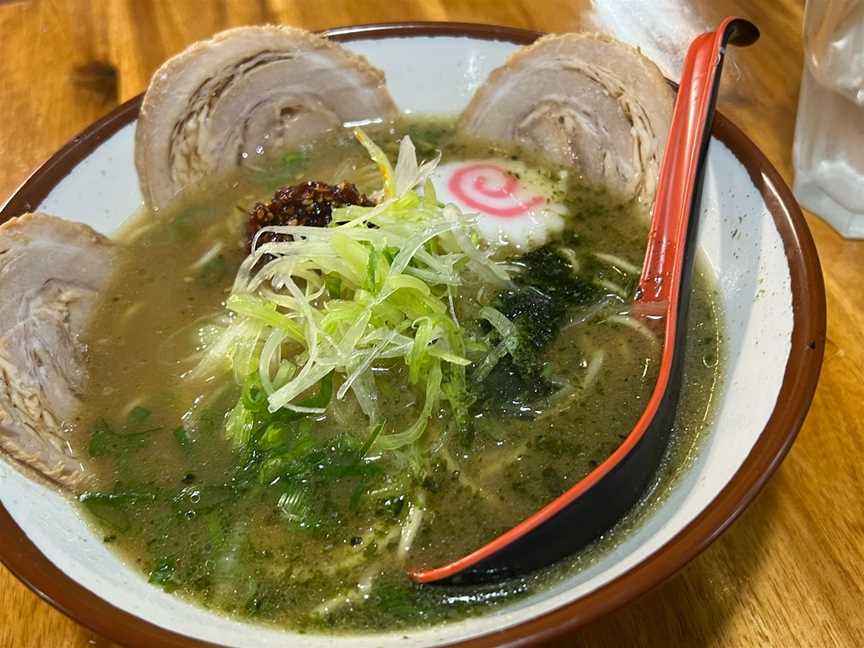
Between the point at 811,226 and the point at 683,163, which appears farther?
the point at 811,226

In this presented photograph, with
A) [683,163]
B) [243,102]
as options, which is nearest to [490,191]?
[683,163]

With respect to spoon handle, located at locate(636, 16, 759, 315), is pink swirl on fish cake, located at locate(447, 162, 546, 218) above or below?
below

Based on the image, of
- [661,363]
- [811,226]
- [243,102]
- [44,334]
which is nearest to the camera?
[661,363]

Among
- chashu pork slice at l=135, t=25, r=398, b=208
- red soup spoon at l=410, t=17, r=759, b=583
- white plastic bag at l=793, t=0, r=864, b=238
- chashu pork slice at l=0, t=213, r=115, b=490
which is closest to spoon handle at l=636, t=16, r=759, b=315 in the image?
red soup spoon at l=410, t=17, r=759, b=583

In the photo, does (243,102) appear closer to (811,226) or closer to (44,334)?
(44,334)

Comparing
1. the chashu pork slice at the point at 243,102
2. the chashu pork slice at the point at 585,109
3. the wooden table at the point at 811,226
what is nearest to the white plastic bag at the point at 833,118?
the wooden table at the point at 811,226

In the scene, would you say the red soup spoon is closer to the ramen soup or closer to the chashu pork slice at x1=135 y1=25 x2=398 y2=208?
the ramen soup
